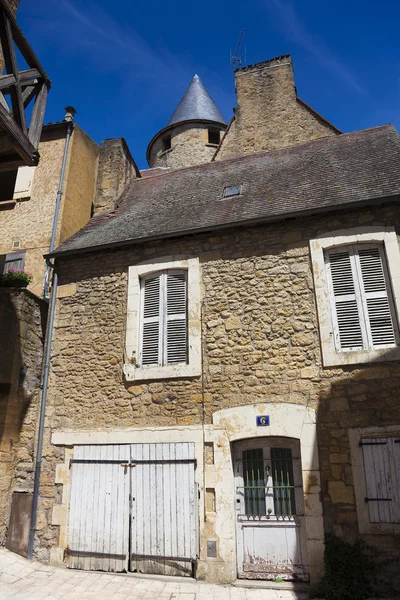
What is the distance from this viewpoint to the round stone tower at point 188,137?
52.8 feet

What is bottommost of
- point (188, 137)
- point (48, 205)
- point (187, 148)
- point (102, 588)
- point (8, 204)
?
point (102, 588)

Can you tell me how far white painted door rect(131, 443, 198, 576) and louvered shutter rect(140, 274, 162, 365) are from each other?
1259 millimetres

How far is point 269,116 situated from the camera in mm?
10836

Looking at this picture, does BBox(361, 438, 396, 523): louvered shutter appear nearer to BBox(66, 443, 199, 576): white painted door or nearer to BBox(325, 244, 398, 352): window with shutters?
BBox(325, 244, 398, 352): window with shutters

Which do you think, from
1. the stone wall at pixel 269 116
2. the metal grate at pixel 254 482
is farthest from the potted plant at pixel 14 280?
the stone wall at pixel 269 116

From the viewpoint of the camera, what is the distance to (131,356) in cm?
630

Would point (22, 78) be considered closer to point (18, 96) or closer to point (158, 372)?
point (18, 96)

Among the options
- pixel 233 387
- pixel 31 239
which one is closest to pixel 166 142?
pixel 31 239

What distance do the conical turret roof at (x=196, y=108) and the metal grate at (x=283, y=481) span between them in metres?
14.4

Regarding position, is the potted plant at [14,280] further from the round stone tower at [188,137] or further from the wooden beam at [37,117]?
the round stone tower at [188,137]

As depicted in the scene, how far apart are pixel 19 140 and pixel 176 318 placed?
3.14 m

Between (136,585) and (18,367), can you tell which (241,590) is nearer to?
(136,585)

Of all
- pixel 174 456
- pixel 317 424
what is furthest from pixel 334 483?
pixel 174 456

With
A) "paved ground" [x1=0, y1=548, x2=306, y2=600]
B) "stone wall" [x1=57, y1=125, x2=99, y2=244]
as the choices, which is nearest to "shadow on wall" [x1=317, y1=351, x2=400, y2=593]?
"paved ground" [x1=0, y1=548, x2=306, y2=600]
